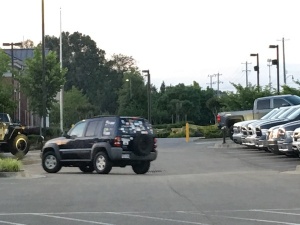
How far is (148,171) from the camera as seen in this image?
83.6ft

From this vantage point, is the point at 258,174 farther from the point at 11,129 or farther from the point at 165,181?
the point at 11,129

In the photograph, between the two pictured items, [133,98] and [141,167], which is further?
[133,98]

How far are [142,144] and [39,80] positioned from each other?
30.3 meters

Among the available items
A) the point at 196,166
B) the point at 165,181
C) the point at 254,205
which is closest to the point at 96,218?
the point at 254,205

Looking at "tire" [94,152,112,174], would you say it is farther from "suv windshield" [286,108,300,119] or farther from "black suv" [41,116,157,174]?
"suv windshield" [286,108,300,119]

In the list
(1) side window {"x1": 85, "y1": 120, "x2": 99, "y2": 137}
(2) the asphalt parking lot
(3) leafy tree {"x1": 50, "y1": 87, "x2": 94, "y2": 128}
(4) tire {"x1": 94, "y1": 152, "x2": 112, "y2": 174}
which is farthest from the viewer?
(3) leafy tree {"x1": 50, "y1": 87, "x2": 94, "y2": 128}

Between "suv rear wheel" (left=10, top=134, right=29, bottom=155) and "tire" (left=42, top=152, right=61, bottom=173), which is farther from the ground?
"suv rear wheel" (left=10, top=134, right=29, bottom=155)

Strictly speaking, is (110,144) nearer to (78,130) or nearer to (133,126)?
(133,126)

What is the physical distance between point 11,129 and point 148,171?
1073 centimetres

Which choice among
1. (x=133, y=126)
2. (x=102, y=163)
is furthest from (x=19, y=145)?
(x=133, y=126)

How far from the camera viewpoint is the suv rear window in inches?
922

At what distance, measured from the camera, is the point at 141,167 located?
24.5m

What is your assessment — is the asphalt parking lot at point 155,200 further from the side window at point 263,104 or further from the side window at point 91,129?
the side window at point 263,104

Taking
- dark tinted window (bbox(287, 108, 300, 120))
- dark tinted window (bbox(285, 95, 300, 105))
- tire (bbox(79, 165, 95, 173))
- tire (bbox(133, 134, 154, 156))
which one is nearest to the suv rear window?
tire (bbox(133, 134, 154, 156))
